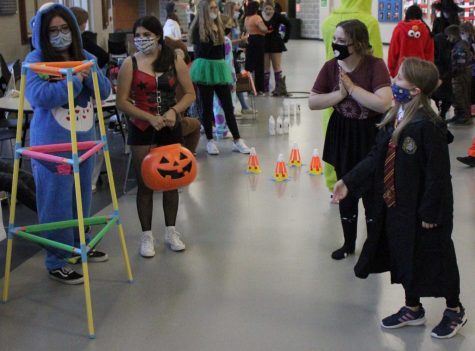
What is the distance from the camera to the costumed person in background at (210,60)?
7.03 metres

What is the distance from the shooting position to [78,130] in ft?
12.9

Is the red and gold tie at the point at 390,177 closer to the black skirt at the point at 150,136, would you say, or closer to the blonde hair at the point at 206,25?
the black skirt at the point at 150,136

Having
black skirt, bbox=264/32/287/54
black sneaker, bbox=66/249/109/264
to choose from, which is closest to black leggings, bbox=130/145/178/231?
black sneaker, bbox=66/249/109/264

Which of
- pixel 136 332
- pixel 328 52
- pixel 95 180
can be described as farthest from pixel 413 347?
pixel 95 180

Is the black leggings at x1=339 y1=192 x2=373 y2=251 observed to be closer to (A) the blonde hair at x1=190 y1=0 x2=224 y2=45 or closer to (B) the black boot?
(B) the black boot

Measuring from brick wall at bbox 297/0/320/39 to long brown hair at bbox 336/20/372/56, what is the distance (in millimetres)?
22350

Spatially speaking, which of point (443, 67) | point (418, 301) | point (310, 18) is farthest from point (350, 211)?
point (310, 18)

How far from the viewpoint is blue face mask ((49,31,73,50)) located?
3.87m

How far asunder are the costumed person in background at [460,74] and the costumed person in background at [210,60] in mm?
3139

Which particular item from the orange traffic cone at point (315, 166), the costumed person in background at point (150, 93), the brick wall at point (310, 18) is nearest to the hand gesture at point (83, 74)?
the costumed person in background at point (150, 93)

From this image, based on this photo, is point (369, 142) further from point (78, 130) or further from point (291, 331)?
point (78, 130)

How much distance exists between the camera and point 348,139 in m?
4.21

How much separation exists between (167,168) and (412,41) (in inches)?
201

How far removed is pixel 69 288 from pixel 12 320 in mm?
456
